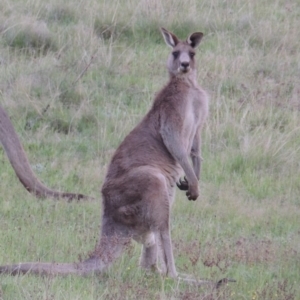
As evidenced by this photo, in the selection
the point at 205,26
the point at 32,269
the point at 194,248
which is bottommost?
the point at 205,26

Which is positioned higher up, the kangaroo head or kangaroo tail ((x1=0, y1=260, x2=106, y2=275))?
the kangaroo head

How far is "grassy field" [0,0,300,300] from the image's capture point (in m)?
5.41

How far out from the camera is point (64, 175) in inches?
290

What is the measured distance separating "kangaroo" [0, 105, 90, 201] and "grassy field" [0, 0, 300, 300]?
0.11 metres

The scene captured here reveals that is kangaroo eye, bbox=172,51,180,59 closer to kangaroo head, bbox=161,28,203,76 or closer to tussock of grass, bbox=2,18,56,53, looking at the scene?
kangaroo head, bbox=161,28,203,76

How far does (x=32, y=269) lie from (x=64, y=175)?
260 cm

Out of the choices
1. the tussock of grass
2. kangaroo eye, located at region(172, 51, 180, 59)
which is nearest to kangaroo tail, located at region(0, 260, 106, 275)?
kangaroo eye, located at region(172, 51, 180, 59)

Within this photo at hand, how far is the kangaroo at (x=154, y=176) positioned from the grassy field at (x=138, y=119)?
115 mm

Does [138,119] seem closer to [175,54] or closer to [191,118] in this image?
[175,54]

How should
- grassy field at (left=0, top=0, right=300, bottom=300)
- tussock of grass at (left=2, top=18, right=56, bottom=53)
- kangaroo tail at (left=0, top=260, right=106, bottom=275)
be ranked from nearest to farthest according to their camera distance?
kangaroo tail at (left=0, top=260, right=106, bottom=275), grassy field at (left=0, top=0, right=300, bottom=300), tussock of grass at (left=2, top=18, right=56, bottom=53)

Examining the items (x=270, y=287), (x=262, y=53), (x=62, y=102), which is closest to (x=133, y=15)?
(x=262, y=53)

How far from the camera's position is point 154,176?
523cm

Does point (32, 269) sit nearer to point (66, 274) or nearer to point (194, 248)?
Answer: point (66, 274)

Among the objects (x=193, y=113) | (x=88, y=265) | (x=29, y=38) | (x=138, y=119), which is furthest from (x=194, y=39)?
(x=29, y=38)
